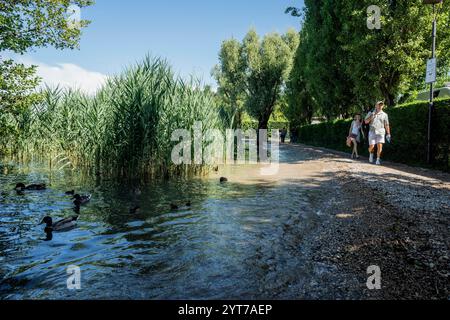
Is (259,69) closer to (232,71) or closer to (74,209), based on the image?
(232,71)

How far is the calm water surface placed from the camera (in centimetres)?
352

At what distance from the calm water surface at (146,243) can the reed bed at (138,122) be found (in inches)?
65.5

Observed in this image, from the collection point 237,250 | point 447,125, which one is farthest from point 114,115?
point 447,125

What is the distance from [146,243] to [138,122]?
5.72m

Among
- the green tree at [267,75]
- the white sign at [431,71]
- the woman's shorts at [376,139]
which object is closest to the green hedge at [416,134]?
the white sign at [431,71]

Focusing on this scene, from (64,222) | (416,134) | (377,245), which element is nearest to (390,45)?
(416,134)

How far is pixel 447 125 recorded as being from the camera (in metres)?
11.7

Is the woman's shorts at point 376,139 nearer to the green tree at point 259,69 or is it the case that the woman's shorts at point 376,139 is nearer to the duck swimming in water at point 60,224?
the duck swimming in water at point 60,224

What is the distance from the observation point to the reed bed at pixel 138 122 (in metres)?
10.1

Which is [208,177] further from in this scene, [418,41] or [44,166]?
[418,41]

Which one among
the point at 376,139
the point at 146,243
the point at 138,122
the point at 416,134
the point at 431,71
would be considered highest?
the point at 431,71

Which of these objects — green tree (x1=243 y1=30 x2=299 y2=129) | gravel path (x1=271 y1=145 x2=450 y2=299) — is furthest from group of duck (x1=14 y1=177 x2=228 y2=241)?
green tree (x1=243 y1=30 x2=299 y2=129)

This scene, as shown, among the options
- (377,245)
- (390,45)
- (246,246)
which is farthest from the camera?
(390,45)

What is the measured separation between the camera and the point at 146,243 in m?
5.01
